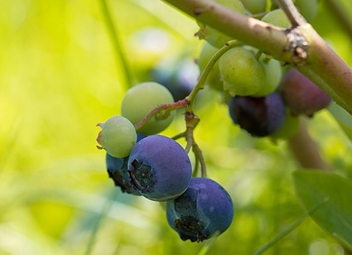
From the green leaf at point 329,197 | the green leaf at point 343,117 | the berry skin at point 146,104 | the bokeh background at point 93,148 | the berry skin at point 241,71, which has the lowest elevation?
the bokeh background at point 93,148

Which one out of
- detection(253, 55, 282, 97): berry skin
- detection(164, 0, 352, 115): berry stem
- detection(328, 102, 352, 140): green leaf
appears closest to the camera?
detection(164, 0, 352, 115): berry stem

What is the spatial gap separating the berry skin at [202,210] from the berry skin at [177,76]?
62 centimetres

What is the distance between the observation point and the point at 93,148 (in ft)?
5.88

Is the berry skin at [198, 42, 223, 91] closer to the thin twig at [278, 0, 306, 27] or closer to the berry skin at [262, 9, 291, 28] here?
the berry skin at [262, 9, 291, 28]

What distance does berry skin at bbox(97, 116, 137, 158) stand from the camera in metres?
0.61

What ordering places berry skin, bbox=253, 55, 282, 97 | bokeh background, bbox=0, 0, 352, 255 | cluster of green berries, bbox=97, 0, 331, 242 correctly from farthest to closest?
bokeh background, bbox=0, 0, 352, 255 → berry skin, bbox=253, 55, 282, 97 → cluster of green berries, bbox=97, 0, 331, 242

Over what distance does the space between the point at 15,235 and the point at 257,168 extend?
57cm

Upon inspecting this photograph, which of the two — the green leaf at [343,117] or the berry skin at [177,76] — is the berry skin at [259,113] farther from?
the berry skin at [177,76]

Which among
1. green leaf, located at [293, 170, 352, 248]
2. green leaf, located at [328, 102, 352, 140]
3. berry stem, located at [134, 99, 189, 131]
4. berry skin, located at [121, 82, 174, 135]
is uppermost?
berry stem, located at [134, 99, 189, 131]

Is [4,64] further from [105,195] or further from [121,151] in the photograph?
[121,151]

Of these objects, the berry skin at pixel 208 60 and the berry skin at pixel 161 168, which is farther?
the berry skin at pixel 208 60

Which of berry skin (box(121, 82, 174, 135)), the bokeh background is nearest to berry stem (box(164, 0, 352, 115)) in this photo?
berry skin (box(121, 82, 174, 135))

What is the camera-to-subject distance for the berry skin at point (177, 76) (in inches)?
49.8

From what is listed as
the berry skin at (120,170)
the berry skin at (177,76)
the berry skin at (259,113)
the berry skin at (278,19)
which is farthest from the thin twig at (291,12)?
the berry skin at (177,76)
